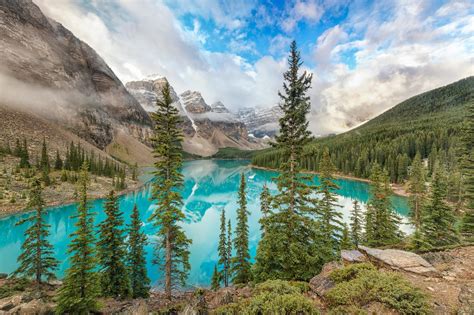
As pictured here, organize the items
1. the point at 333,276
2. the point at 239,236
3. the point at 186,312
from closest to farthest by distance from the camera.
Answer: the point at 186,312
the point at 333,276
the point at 239,236

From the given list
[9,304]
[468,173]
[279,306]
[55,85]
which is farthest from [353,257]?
[55,85]

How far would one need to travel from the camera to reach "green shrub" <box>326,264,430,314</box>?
5.59m

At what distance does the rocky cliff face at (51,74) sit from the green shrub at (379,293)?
138m

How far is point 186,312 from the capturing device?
303 inches

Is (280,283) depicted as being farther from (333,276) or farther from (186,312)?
(186,312)

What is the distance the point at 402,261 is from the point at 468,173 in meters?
18.9

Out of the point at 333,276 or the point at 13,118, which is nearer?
the point at 333,276

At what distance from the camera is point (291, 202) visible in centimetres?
1323

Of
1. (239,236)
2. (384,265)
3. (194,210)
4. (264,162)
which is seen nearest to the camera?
(384,265)

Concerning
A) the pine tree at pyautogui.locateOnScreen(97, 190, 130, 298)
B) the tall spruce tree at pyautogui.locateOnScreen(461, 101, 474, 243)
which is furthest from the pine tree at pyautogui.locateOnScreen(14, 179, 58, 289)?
the tall spruce tree at pyautogui.locateOnScreen(461, 101, 474, 243)

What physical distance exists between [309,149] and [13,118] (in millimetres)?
121455

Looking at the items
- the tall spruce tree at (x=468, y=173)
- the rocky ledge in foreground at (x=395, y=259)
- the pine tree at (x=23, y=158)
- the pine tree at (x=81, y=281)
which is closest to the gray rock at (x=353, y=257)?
the rocky ledge in foreground at (x=395, y=259)

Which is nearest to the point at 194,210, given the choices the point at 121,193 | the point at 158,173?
the point at 121,193

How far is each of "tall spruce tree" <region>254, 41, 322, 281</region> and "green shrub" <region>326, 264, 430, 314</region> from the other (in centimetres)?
478
